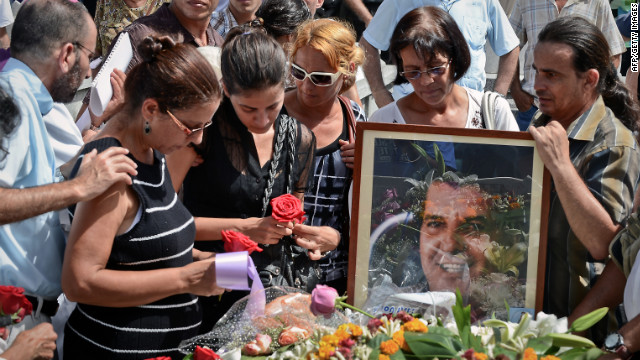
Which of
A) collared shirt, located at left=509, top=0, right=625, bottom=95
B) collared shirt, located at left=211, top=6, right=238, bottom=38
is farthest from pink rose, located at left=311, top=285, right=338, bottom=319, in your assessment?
collared shirt, located at left=509, top=0, right=625, bottom=95

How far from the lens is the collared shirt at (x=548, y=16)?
5.72m

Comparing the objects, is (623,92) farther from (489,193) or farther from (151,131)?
(151,131)

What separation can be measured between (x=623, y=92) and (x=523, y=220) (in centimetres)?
89

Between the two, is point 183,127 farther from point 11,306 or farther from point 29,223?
point 11,306

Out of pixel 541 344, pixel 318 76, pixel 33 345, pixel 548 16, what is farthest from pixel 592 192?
pixel 548 16

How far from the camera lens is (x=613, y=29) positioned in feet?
19.4

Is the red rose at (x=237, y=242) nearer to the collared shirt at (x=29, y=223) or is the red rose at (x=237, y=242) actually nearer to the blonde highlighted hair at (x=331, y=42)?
the collared shirt at (x=29, y=223)

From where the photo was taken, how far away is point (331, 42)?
10.1 ft

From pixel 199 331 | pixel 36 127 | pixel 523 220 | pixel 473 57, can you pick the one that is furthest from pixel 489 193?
pixel 473 57

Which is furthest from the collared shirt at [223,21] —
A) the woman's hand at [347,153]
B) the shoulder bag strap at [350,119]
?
the woman's hand at [347,153]

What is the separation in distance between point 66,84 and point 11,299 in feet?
2.92

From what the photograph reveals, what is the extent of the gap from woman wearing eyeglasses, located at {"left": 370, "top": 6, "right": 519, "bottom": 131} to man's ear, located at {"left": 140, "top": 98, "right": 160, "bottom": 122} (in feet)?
4.28

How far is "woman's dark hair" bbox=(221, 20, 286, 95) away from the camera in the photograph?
8.82ft

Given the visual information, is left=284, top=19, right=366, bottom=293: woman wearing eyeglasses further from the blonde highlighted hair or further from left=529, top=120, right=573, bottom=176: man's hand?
left=529, top=120, right=573, bottom=176: man's hand
